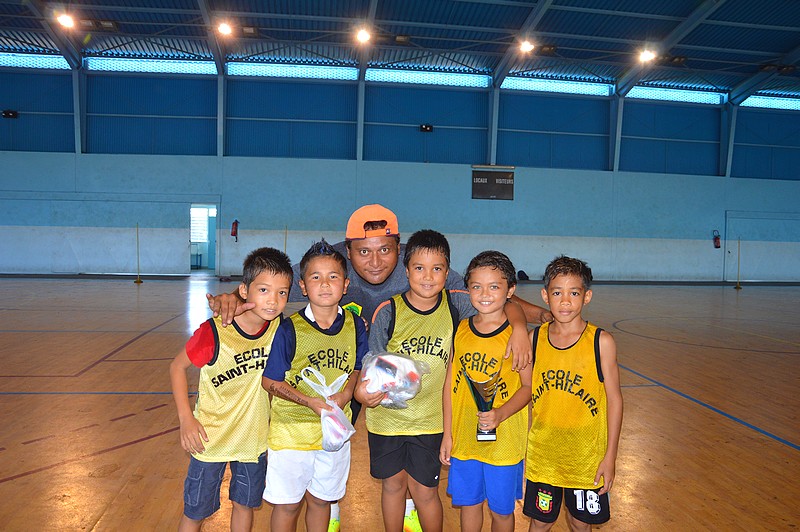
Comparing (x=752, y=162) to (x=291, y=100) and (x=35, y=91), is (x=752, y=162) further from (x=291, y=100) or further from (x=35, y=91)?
(x=35, y=91)

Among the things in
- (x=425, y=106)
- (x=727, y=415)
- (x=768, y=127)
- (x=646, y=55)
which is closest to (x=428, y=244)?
(x=727, y=415)

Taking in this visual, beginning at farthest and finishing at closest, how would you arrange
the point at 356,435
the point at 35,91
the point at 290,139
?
1. the point at 290,139
2. the point at 35,91
3. the point at 356,435

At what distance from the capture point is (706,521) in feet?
8.91

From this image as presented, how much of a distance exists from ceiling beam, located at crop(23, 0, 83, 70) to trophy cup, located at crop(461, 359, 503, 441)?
18354mm

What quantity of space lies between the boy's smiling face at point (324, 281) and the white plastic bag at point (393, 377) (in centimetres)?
33

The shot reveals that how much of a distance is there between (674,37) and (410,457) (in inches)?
722

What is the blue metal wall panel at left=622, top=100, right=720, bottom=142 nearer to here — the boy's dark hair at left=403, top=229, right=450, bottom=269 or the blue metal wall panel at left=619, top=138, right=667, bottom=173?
the blue metal wall panel at left=619, top=138, right=667, bottom=173

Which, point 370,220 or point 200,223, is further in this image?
point 200,223

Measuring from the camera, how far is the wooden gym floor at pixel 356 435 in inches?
109

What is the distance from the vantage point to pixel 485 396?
2.27m

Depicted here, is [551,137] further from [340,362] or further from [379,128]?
[340,362]

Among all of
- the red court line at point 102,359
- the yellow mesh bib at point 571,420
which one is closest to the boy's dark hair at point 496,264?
the yellow mesh bib at point 571,420

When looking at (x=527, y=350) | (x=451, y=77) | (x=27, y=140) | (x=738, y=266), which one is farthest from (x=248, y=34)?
(x=738, y=266)

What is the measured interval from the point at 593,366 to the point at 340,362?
1046 mm
